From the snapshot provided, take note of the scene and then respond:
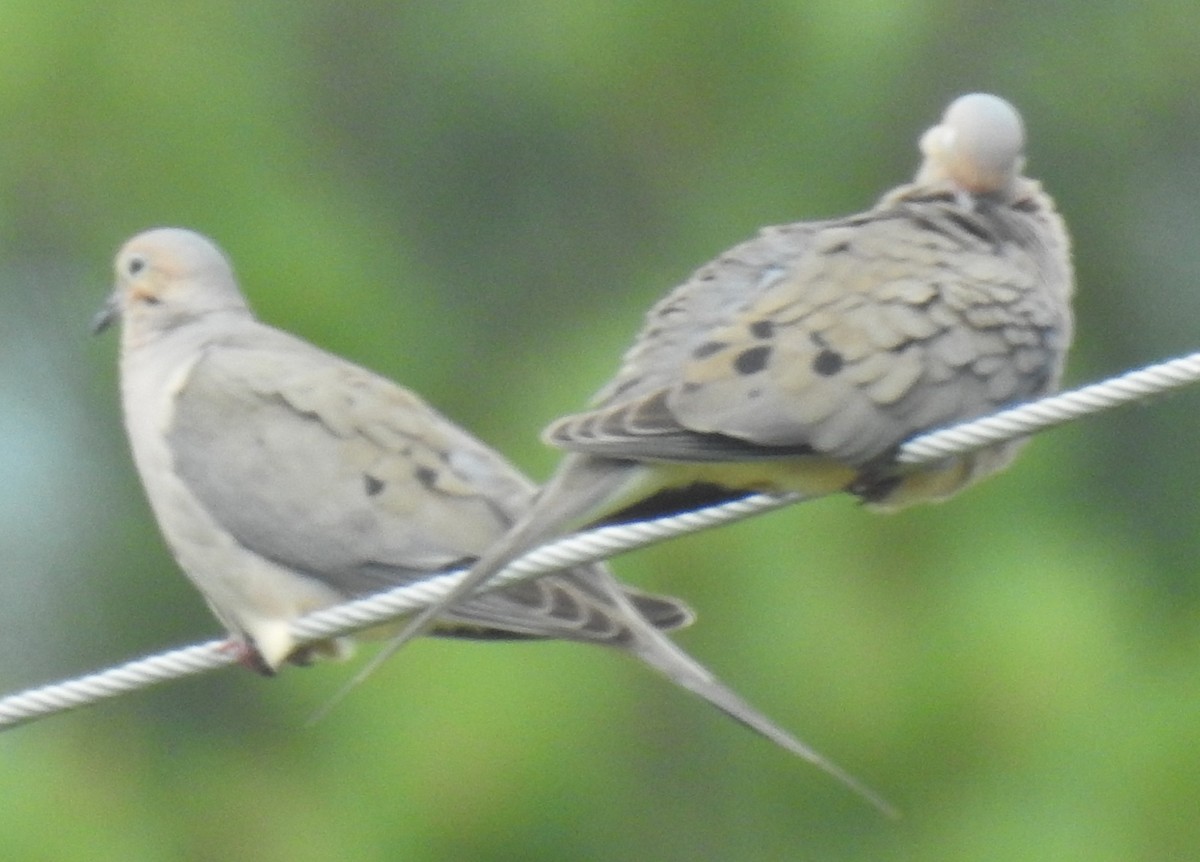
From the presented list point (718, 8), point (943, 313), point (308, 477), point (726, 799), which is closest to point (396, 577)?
point (308, 477)

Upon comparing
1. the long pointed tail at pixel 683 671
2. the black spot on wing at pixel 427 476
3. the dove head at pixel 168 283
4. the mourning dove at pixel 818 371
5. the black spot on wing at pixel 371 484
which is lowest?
the long pointed tail at pixel 683 671

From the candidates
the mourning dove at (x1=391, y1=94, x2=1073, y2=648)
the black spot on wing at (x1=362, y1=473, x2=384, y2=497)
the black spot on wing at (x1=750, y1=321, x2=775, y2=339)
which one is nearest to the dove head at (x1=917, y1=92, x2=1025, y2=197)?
the mourning dove at (x1=391, y1=94, x2=1073, y2=648)

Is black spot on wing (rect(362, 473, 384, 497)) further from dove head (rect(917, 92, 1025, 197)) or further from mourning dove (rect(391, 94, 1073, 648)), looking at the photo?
dove head (rect(917, 92, 1025, 197))

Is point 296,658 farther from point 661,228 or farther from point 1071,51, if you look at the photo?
point 1071,51

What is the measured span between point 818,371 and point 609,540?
2.03 ft

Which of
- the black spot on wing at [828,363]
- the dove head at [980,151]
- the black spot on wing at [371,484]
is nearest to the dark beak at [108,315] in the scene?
the black spot on wing at [371,484]

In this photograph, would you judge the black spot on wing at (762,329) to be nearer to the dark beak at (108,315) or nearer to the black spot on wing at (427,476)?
the black spot on wing at (427,476)

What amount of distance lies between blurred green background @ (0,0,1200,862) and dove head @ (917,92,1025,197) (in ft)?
5.17

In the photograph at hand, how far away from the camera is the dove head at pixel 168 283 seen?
554 cm

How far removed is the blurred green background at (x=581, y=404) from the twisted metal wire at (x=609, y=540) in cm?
230

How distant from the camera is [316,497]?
4.94 meters

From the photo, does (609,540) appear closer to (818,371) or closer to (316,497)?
(818,371)

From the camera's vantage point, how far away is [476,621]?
463 centimetres

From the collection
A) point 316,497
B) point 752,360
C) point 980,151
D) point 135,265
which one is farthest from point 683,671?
point 135,265
